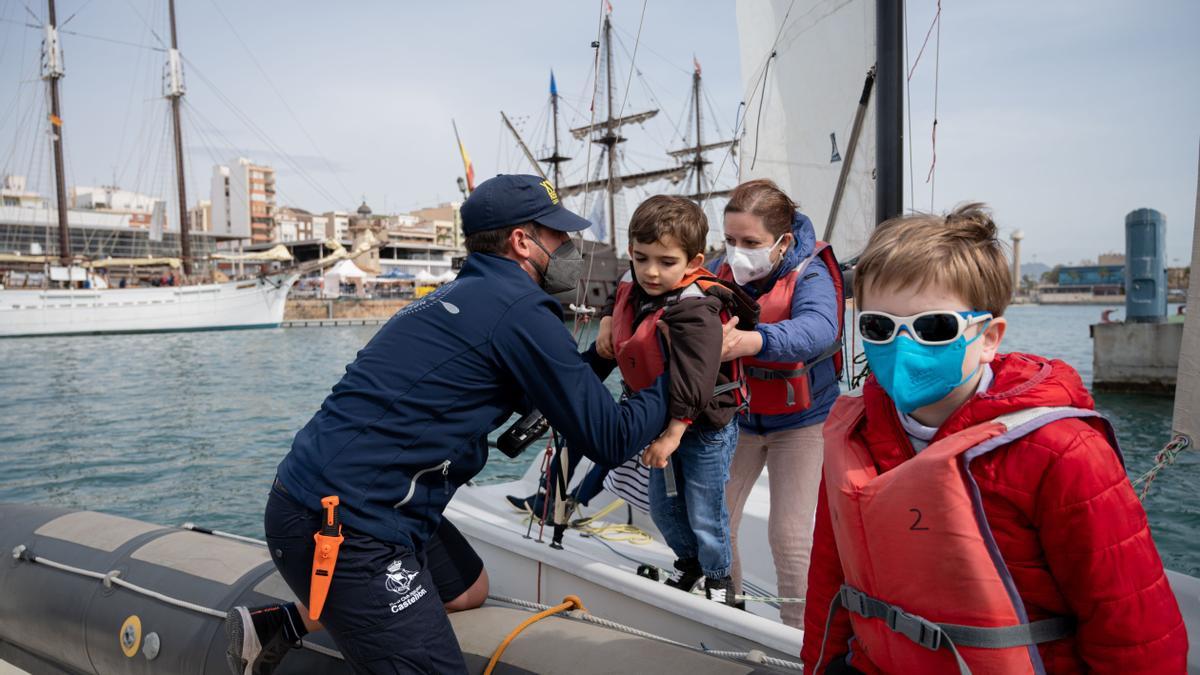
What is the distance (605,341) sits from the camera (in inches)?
112

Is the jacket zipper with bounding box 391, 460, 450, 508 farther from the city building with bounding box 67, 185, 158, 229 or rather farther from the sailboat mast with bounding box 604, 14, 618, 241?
the city building with bounding box 67, 185, 158, 229

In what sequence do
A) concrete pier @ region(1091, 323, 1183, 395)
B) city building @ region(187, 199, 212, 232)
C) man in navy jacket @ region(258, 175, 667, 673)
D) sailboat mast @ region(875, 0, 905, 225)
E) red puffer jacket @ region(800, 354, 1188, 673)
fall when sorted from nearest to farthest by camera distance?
1. red puffer jacket @ region(800, 354, 1188, 673)
2. man in navy jacket @ region(258, 175, 667, 673)
3. sailboat mast @ region(875, 0, 905, 225)
4. concrete pier @ region(1091, 323, 1183, 395)
5. city building @ region(187, 199, 212, 232)

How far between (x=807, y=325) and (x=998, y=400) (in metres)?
1.48

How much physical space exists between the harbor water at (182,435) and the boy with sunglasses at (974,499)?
3619 millimetres

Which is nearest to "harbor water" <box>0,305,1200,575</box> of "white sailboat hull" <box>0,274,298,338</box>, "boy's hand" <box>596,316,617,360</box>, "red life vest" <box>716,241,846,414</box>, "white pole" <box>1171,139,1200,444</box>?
"boy's hand" <box>596,316,617,360</box>

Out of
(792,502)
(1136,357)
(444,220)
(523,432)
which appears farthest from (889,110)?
(444,220)

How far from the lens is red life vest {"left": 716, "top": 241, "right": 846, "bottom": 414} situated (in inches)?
115

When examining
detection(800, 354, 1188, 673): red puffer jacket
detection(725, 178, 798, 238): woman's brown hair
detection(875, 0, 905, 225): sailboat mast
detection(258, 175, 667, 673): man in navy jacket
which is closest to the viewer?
detection(800, 354, 1188, 673): red puffer jacket

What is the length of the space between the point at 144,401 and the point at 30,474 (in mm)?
7348

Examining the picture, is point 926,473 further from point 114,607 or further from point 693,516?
point 114,607

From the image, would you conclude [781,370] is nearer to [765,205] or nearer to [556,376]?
[765,205]

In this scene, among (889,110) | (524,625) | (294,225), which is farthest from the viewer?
(294,225)

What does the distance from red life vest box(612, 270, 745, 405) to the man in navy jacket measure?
17.6 inches

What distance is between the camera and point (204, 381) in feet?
71.4
